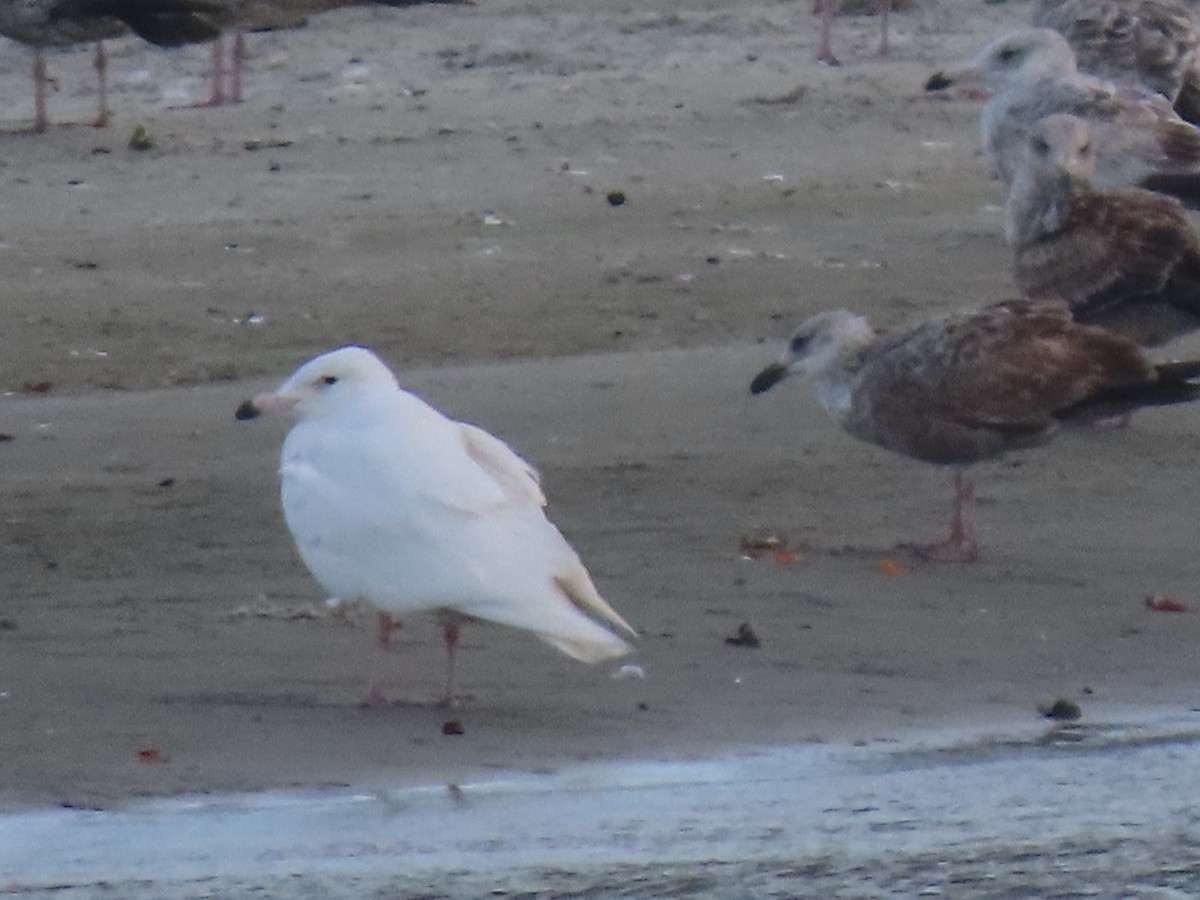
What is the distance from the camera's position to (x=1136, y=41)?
12133 millimetres

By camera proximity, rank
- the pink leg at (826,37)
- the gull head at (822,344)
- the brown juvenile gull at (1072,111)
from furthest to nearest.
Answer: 1. the pink leg at (826,37)
2. the brown juvenile gull at (1072,111)
3. the gull head at (822,344)

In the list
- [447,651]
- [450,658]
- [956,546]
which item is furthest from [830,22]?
[450,658]

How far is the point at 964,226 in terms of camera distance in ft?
36.8

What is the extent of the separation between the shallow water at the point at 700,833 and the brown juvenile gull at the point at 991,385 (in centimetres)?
178

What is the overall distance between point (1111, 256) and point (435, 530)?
Answer: 11.5 ft

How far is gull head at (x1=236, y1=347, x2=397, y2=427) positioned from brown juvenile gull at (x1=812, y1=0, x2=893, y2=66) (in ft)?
29.0

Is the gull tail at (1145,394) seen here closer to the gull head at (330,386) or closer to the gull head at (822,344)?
the gull head at (822,344)

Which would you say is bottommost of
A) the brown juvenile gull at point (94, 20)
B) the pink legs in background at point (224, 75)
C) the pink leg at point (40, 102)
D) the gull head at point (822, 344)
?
the pink legs in background at point (224, 75)

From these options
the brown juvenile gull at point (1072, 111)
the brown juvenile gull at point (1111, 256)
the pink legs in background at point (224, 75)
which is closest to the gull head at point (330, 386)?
the brown juvenile gull at point (1111, 256)

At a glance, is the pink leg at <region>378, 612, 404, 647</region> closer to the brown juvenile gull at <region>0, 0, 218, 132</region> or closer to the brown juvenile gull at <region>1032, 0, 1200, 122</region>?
the brown juvenile gull at <region>1032, 0, 1200, 122</region>

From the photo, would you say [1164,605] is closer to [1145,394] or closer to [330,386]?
[1145,394]

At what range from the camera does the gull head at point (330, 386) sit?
6207 millimetres

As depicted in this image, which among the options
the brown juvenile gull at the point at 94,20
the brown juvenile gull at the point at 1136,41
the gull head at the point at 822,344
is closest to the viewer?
the gull head at the point at 822,344

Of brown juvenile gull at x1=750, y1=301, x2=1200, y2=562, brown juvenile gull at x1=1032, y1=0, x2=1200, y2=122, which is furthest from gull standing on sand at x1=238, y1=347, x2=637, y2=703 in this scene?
brown juvenile gull at x1=1032, y1=0, x2=1200, y2=122
